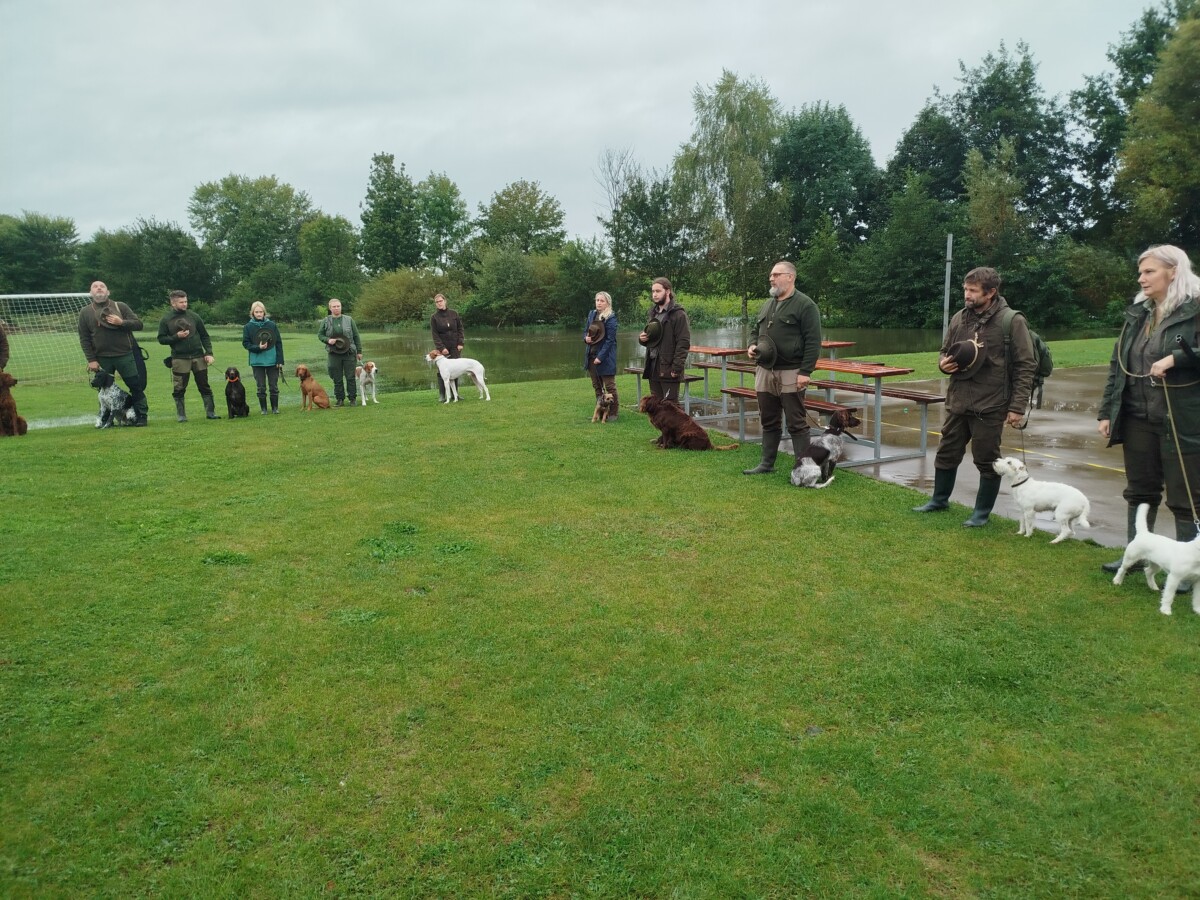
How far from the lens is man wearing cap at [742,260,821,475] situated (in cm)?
705

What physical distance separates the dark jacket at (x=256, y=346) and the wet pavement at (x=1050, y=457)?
25.7 feet

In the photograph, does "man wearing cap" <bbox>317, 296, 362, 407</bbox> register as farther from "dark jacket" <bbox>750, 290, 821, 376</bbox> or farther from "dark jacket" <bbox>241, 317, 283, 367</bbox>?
"dark jacket" <bbox>750, 290, 821, 376</bbox>

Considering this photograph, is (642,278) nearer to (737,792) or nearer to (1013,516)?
(1013,516)

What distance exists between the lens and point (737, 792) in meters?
2.96

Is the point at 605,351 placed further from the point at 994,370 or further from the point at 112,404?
the point at 112,404

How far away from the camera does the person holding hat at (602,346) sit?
10.4 meters

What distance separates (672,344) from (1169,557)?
19.2 feet

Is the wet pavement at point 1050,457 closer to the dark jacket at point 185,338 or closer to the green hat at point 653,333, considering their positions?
the green hat at point 653,333

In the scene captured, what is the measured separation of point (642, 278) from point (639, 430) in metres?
36.3

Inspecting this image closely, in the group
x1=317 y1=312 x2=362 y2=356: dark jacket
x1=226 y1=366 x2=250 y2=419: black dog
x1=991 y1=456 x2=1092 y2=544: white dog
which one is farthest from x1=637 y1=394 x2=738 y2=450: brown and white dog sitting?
x1=226 y1=366 x2=250 y2=419: black dog

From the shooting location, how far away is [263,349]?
12.5 meters

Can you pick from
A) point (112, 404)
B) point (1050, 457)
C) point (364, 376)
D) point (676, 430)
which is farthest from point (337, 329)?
point (1050, 457)

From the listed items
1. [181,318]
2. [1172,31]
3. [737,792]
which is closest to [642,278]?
[1172,31]

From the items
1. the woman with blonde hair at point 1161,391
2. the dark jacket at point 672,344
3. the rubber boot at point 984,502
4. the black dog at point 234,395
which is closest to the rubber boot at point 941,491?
the rubber boot at point 984,502
